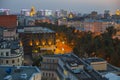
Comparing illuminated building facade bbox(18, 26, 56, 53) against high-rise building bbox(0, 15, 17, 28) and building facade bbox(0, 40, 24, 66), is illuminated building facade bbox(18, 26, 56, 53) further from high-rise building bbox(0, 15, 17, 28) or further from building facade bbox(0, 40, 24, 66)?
building facade bbox(0, 40, 24, 66)

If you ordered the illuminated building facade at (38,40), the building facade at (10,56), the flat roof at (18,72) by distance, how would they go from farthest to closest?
the illuminated building facade at (38,40) < the building facade at (10,56) < the flat roof at (18,72)

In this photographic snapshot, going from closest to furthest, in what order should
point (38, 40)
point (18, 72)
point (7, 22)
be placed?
1. point (18, 72)
2. point (38, 40)
3. point (7, 22)

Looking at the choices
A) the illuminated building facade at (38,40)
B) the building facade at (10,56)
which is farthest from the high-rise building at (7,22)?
the building facade at (10,56)

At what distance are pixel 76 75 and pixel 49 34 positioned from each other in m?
20.6

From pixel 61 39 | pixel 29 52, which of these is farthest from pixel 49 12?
pixel 29 52

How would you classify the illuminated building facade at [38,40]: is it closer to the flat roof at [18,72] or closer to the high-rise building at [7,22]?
the high-rise building at [7,22]

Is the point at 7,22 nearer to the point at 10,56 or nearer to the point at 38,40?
A: the point at 38,40

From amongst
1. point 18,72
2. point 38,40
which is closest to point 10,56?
point 18,72

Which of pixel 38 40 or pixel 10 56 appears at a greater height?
pixel 10 56

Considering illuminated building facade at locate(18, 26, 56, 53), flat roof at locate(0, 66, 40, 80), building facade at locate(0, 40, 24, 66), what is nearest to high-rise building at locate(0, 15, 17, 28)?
illuminated building facade at locate(18, 26, 56, 53)

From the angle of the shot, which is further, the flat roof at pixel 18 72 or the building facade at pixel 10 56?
the building facade at pixel 10 56

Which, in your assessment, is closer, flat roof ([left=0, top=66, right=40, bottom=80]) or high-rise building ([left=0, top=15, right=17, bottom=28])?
flat roof ([left=0, top=66, right=40, bottom=80])

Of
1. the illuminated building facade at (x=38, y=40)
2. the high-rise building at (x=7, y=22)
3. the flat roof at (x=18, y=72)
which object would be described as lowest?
the illuminated building facade at (x=38, y=40)

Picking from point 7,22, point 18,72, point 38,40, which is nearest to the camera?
point 18,72
